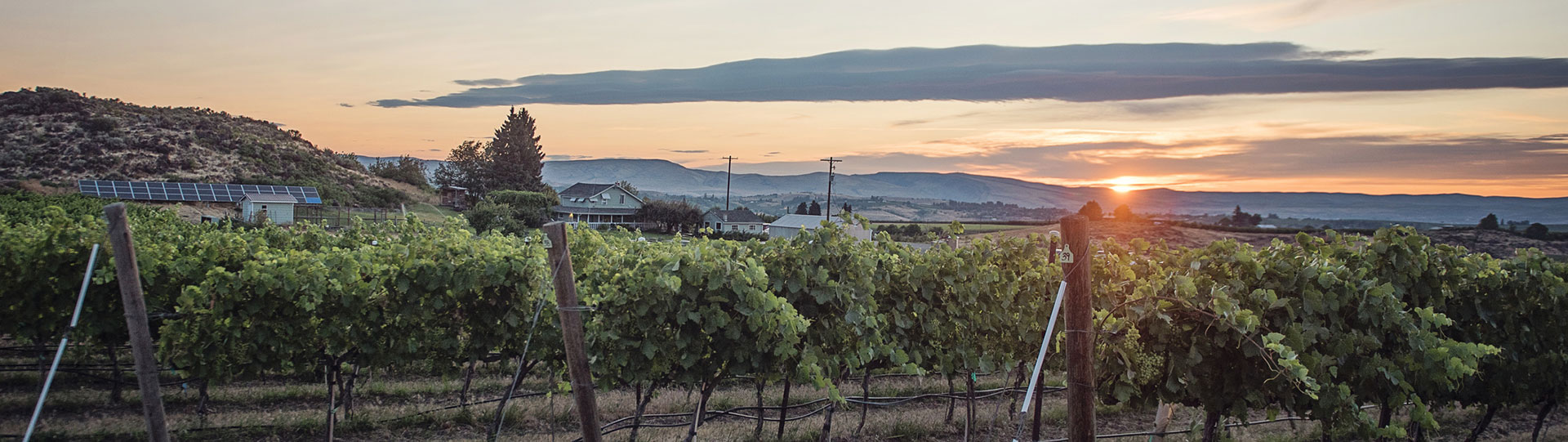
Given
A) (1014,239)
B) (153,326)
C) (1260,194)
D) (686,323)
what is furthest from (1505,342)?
(1260,194)

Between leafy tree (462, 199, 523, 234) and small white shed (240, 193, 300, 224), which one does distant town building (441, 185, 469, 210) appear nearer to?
small white shed (240, 193, 300, 224)

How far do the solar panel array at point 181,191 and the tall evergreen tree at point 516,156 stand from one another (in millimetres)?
29048

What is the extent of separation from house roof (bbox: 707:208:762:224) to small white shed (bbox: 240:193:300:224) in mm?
33140

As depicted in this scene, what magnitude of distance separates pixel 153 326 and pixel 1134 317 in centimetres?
1158

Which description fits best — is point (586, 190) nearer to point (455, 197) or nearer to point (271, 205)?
point (455, 197)

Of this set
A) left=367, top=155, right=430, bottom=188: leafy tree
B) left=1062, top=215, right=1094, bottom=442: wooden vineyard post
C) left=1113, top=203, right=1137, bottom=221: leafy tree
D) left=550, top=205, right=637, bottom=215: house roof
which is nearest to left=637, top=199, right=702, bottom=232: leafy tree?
left=550, top=205, right=637, bottom=215: house roof

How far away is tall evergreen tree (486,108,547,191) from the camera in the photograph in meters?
88.3

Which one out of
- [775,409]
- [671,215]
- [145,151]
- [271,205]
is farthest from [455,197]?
[775,409]

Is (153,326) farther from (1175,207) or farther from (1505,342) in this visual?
(1175,207)

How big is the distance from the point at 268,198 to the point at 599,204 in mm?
26443

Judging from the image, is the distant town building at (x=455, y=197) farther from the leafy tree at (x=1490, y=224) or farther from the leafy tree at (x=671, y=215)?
the leafy tree at (x=1490, y=224)

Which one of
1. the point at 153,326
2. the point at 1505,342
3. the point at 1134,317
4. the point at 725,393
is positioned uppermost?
the point at 1134,317

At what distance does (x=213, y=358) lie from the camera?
882cm

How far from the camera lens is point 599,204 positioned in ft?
242
